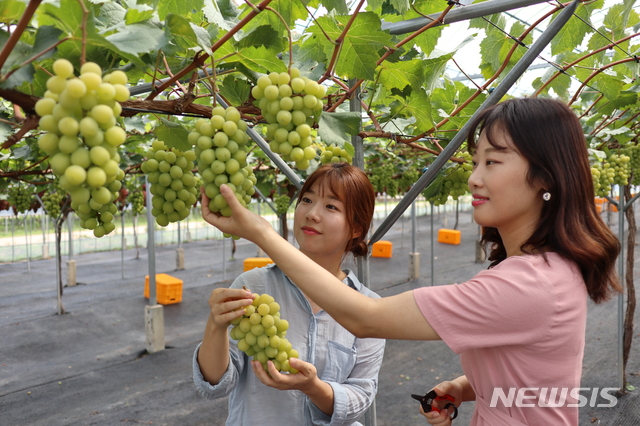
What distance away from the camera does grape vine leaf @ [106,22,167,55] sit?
770 mm

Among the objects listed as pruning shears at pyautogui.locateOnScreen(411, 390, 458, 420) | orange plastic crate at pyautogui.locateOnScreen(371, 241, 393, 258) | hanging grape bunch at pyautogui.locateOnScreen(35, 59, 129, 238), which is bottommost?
orange plastic crate at pyautogui.locateOnScreen(371, 241, 393, 258)

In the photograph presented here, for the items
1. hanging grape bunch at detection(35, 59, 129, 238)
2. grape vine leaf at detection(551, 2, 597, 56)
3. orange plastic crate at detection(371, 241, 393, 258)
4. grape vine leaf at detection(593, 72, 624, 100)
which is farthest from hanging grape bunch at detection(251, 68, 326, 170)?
orange plastic crate at detection(371, 241, 393, 258)

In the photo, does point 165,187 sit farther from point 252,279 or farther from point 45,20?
point 252,279

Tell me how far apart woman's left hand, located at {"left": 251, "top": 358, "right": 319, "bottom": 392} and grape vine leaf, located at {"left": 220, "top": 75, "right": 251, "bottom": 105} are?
2.52 ft

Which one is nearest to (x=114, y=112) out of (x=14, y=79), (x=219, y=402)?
(x=14, y=79)

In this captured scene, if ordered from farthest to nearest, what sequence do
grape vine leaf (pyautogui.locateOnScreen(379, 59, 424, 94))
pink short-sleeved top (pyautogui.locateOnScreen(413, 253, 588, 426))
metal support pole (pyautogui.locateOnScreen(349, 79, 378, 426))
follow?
metal support pole (pyautogui.locateOnScreen(349, 79, 378, 426)), grape vine leaf (pyautogui.locateOnScreen(379, 59, 424, 94)), pink short-sleeved top (pyautogui.locateOnScreen(413, 253, 588, 426))

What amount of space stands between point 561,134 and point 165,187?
965 millimetres

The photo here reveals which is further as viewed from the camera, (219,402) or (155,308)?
(155,308)

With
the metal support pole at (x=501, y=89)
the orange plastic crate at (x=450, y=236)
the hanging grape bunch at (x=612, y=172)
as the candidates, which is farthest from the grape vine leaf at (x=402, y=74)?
the orange plastic crate at (x=450, y=236)

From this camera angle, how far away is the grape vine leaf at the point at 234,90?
52.6 inches

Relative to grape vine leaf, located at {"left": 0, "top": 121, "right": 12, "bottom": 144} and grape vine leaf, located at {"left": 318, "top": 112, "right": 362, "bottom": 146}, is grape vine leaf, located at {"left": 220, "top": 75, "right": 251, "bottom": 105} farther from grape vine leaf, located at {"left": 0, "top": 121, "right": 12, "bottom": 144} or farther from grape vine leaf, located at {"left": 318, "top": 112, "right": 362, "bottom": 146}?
grape vine leaf, located at {"left": 0, "top": 121, "right": 12, "bottom": 144}

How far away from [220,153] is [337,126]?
48 cm

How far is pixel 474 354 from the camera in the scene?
1145 millimetres

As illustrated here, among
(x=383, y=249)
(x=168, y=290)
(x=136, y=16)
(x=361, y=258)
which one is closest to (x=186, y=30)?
(x=136, y=16)
